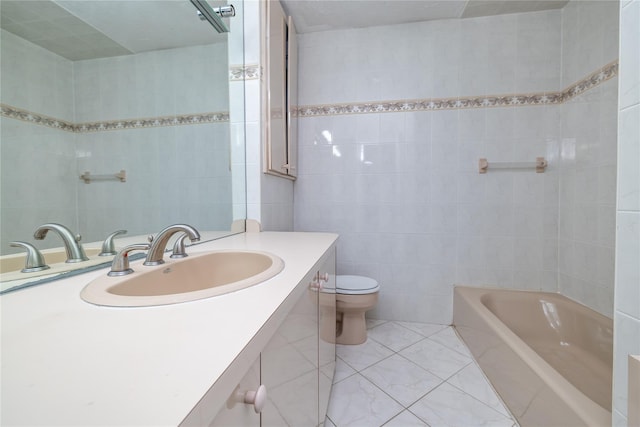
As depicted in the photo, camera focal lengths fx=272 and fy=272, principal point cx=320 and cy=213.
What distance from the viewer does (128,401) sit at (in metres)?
0.27

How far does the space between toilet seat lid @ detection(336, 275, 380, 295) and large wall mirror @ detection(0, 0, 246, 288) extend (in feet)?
2.99

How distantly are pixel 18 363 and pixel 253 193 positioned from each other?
127cm

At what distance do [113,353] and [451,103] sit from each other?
7.59ft

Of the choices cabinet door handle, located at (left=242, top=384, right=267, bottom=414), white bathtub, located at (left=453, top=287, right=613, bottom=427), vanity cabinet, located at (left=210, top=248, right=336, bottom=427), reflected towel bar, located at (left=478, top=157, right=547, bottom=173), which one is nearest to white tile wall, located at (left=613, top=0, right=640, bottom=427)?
white bathtub, located at (left=453, top=287, right=613, bottom=427)

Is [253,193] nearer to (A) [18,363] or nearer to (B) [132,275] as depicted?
(B) [132,275]

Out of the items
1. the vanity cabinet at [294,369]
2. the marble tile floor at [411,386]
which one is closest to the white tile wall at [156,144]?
the vanity cabinet at [294,369]

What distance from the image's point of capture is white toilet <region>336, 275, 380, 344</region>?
1.75 meters

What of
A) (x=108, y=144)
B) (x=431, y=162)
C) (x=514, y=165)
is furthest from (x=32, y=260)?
(x=514, y=165)

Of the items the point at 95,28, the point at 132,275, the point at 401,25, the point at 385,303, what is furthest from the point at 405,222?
the point at 95,28

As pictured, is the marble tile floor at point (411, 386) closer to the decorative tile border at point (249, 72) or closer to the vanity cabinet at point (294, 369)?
the vanity cabinet at point (294, 369)

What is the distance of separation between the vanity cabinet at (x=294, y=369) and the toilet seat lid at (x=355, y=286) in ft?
2.15

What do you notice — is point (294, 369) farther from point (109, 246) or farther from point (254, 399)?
point (109, 246)

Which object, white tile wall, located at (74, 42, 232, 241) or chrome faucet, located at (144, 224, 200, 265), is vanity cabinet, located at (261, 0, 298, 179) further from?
chrome faucet, located at (144, 224, 200, 265)

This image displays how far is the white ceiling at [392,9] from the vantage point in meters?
1.83
